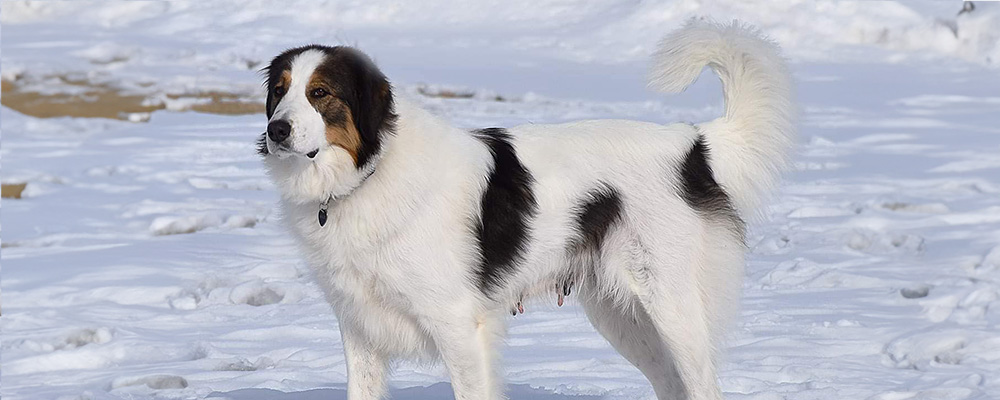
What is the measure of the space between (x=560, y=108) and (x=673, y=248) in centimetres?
900

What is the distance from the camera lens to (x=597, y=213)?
165 inches

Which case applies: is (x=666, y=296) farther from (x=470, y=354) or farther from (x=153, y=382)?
(x=153, y=382)

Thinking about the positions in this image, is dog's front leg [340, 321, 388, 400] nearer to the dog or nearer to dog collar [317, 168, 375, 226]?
the dog

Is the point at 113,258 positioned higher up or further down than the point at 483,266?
further down

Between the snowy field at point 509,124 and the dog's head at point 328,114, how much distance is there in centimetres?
40

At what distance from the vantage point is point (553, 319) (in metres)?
6.44

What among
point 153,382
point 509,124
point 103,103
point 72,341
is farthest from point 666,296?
point 103,103

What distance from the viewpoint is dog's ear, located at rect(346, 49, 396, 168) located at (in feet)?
12.7

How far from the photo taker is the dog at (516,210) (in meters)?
3.91

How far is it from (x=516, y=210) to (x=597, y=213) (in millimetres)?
326

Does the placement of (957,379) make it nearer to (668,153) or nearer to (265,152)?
(668,153)

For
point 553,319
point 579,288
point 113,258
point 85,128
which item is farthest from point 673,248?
point 85,128

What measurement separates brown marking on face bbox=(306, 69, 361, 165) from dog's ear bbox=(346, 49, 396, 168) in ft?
0.06

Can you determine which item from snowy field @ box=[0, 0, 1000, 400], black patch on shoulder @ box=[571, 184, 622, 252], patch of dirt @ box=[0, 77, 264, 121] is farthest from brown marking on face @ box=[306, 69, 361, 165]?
patch of dirt @ box=[0, 77, 264, 121]
